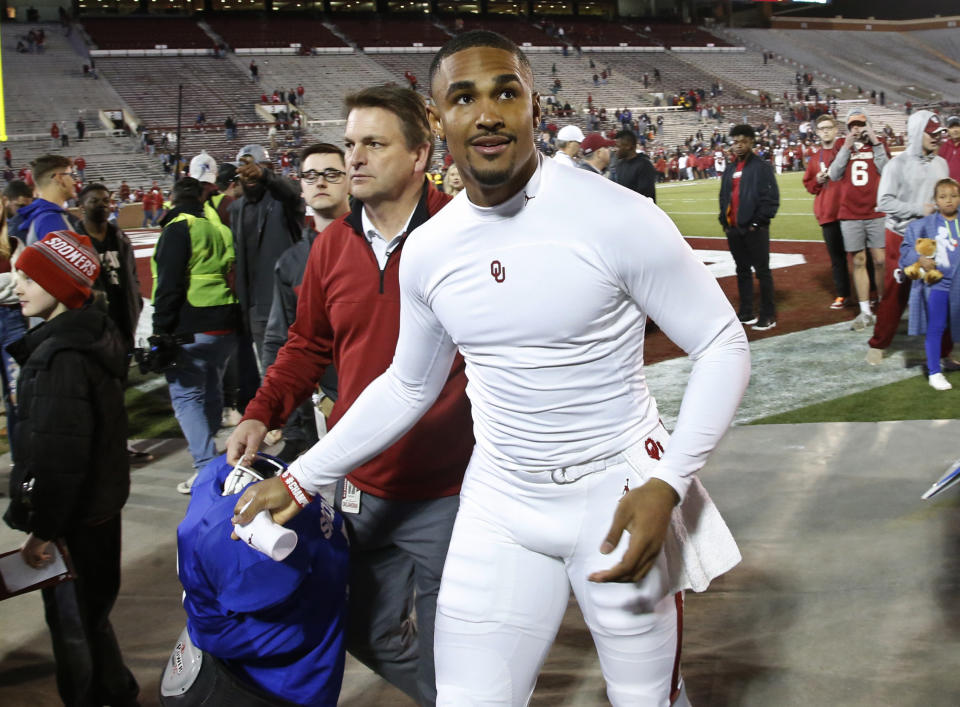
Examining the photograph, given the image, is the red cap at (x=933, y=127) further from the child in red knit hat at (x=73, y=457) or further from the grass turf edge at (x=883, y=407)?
the child in red knit hat at (x=73, y=457)

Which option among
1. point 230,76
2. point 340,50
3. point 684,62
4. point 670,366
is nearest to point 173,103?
point 230,76

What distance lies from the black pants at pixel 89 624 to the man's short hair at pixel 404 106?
5.13 feet

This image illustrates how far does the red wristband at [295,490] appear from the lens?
7.09ft

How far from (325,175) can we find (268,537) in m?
2.18

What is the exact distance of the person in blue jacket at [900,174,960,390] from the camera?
6.42 meters

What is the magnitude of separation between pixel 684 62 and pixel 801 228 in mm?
52825

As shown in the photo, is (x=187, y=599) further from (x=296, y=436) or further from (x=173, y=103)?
(x=173, y=103)

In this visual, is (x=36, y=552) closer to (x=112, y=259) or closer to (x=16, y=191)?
(x=112, y=259)

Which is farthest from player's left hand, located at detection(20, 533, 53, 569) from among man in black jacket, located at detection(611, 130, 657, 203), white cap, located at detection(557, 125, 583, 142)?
man in black jacket, located at detection(611, 130, 657, 203)

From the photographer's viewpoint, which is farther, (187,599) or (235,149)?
(235,149)

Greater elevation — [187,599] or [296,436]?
[187,599]

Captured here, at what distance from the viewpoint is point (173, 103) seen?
4553 centimetres

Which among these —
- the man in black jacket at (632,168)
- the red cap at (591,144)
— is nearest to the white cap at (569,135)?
the red cap at (591,144)

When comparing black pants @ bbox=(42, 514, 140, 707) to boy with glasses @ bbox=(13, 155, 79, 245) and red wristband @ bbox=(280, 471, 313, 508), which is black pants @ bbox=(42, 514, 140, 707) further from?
boy with glasses @ bbox=(13, 155, 79, 245)
